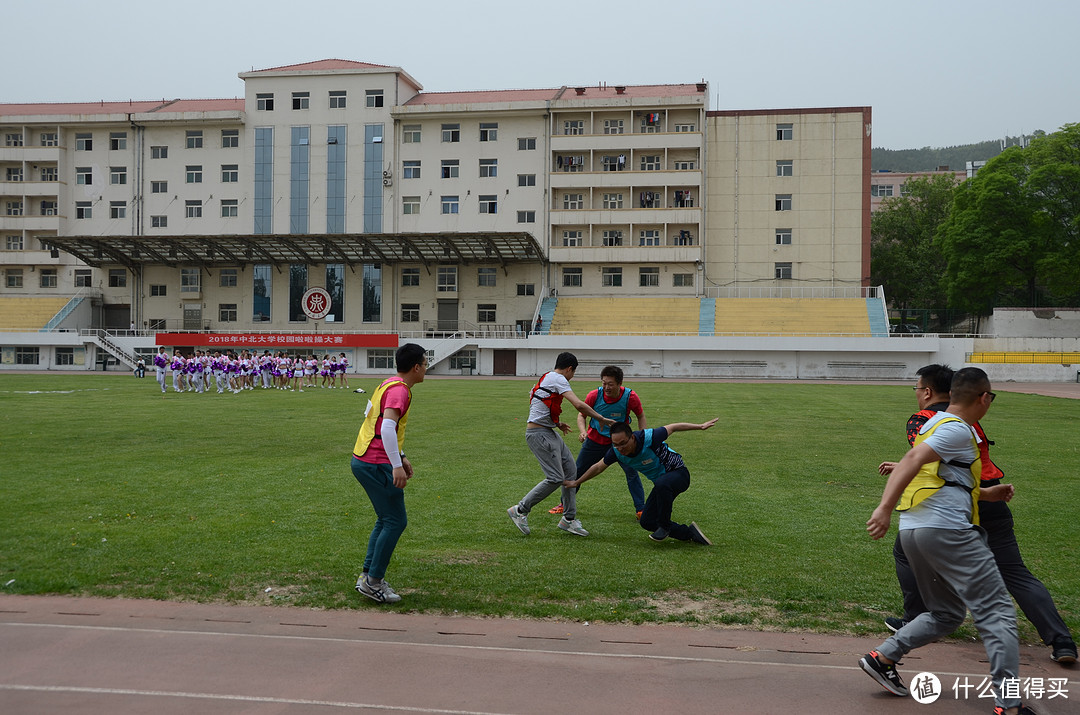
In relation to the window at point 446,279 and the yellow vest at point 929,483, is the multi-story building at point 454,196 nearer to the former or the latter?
the window at point 446,279

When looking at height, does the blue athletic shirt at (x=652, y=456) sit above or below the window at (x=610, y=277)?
below

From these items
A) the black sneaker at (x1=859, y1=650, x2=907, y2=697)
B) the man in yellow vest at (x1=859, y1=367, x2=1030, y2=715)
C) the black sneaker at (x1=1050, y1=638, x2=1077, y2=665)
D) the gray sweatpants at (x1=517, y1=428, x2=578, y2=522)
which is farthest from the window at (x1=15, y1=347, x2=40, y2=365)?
the black sneaker at (x1=1050, y1=638, x2=1077, y2=665)

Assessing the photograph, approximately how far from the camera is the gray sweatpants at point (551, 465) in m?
8.87

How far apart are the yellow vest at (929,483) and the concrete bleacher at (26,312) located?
6643 cm

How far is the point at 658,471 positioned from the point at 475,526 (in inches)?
86.3

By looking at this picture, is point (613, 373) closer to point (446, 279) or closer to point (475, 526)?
point (475, 526)

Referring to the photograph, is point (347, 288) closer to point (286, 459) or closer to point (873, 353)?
Answer: point (873, 353)

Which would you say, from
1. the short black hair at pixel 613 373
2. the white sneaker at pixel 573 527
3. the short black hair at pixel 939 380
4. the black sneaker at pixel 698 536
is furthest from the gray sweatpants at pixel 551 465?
the short black hair at pixel 939 380

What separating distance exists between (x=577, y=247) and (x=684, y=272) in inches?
324

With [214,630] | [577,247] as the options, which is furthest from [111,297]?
[214,630]

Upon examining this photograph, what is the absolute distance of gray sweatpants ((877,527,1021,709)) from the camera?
4.58 metres

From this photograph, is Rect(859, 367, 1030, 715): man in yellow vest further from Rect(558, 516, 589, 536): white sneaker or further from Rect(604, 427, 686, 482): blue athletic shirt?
Rect(558, 516, 589, 536): white sneaker

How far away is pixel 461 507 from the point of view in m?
10.2

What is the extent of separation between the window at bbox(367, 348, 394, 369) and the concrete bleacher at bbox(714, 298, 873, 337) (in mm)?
23101
